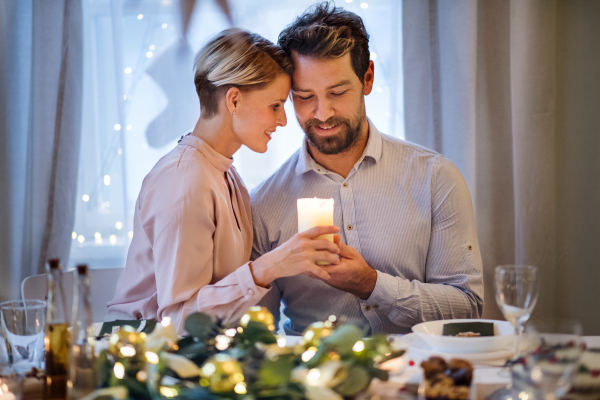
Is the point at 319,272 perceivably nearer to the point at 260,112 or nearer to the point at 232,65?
the point at 260,112

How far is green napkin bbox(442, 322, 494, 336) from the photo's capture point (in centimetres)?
124

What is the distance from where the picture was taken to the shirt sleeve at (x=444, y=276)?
5.47ft

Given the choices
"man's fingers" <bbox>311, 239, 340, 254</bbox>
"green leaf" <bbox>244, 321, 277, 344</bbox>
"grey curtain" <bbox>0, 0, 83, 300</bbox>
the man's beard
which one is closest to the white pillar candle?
"man's fingers" <bbox>311, 239, 340, 254</bbox>

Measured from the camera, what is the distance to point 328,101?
6.03 ft

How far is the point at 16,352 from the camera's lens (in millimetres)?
1210

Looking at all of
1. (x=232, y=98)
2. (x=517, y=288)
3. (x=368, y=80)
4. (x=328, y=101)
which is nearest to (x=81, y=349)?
(x=517, y=288)

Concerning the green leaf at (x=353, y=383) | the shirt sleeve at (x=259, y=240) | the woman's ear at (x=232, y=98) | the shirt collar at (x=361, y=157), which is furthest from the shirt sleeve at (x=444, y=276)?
the green leaf at (x=353, y=383)

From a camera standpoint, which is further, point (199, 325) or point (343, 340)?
point (199, 325)

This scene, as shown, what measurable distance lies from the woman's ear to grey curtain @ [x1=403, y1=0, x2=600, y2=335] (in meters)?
1.16

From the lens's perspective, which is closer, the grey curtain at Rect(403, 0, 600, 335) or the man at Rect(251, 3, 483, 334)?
the man at Rect(251, 3, 483, 334)

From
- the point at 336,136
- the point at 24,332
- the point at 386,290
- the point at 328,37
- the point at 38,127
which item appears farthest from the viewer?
the point at 38,127

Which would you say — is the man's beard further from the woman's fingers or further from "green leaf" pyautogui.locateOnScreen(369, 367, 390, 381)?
"green leaf" pyautogui.locateOnScreen(369, 367, 390, 381)

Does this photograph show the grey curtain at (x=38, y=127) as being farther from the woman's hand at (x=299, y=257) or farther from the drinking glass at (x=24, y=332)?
the woman's hand at (x=299, y=257)

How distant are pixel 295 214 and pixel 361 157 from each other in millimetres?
317
